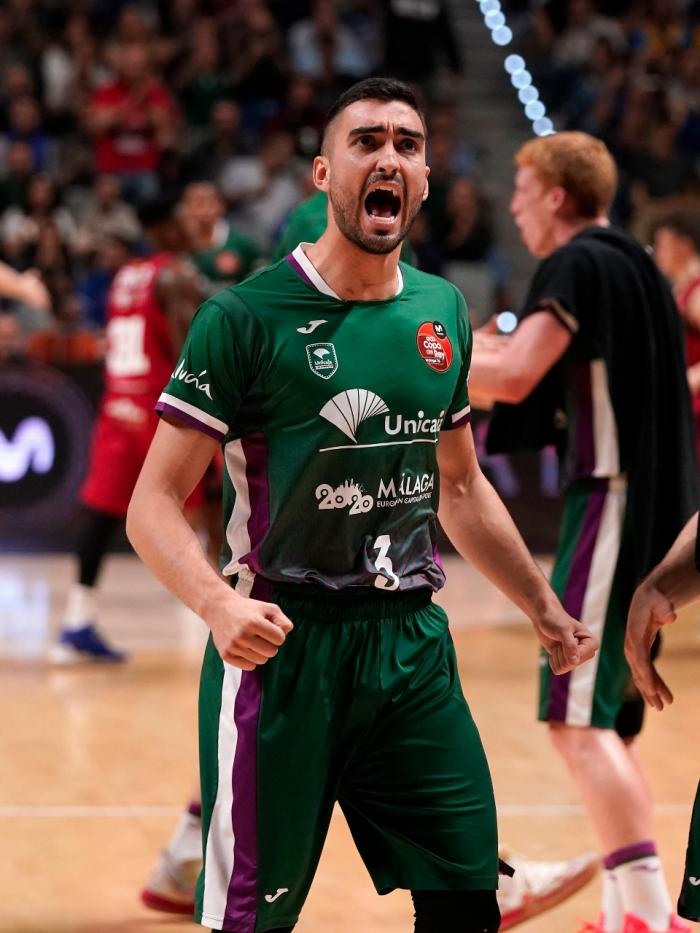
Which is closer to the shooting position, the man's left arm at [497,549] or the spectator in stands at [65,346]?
the man's left arm at [497,549]

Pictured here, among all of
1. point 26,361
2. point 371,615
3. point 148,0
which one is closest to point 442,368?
point 371,615

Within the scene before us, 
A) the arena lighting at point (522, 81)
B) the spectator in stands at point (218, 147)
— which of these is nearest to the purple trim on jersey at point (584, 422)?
the spectator in stands at point (218, 147)

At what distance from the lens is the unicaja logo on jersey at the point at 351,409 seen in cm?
301

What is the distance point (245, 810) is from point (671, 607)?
0.91m

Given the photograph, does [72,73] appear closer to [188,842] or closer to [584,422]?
[188,842]

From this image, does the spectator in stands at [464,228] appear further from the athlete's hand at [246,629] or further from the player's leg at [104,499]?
the athlete's hand at [246,629]

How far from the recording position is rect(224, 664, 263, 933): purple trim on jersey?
117 inches

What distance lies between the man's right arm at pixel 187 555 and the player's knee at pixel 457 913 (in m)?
0.63

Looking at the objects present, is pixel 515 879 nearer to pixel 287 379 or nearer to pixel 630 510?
pixel 630 510

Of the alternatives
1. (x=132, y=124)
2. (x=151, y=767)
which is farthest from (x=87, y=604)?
(x=132, y=124)

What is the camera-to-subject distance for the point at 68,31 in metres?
14.2

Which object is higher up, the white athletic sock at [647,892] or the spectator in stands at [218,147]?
the spectator in stands at [218,147]

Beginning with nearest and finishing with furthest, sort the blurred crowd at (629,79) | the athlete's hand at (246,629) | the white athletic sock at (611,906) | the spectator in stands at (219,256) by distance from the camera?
the athlete's hand at (246,629), the white athletic sock at (611,906), the spectator in stands at (219,256), the blurred crowd at (629,79)

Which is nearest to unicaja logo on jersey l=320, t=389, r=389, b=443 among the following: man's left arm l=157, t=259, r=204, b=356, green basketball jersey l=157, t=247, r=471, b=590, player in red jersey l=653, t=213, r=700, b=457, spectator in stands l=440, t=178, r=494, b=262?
green basketball jersey l=157, t=247, r=471, b=590
